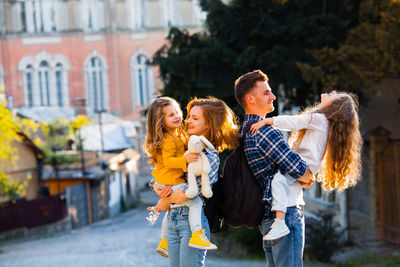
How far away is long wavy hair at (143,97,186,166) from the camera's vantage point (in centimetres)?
373

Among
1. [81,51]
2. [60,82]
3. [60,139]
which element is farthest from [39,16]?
[60,139]

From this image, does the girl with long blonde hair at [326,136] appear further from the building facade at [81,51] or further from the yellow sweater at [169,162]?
the building facade at [81,51]

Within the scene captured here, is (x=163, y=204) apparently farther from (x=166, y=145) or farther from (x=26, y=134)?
(x=26, y=134)

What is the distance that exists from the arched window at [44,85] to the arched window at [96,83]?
267 centimetres

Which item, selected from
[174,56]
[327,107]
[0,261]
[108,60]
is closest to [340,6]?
[174,56]

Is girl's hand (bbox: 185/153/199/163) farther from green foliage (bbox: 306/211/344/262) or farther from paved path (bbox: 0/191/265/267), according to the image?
green foliage (bbox: 306/211/344/262)

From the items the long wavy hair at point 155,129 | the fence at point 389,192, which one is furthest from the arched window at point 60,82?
the long wavy hair at point 155,129

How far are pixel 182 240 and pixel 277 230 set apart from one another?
63 cm

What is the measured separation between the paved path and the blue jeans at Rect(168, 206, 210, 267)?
22.5ft

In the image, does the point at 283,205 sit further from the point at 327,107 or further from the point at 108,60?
the point at 108,60

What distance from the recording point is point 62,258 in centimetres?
1370

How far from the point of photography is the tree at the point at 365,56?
29.6 ft

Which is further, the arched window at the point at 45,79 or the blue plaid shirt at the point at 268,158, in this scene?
the arched window at the point at 45,79

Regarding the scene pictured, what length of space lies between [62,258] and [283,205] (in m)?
11.3
